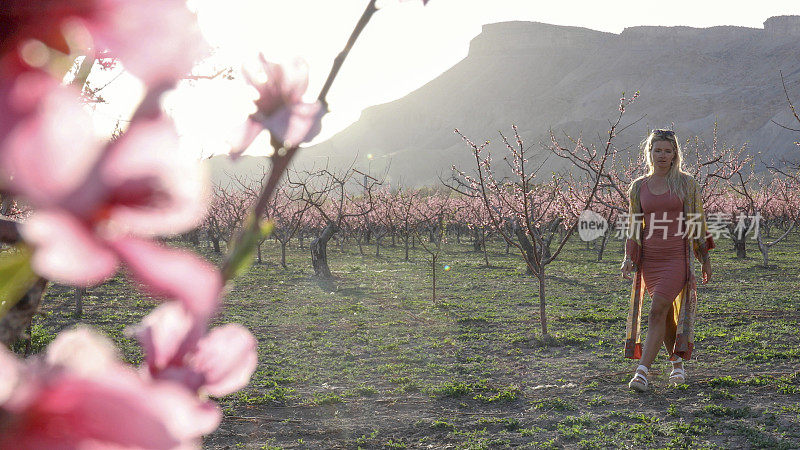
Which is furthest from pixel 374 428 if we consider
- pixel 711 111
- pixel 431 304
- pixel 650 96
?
pixel 650 96

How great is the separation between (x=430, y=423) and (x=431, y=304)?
5053 millimetres

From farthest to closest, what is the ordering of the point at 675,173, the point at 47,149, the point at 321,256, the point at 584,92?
the point at 584,92
the point at 321,256
the point at 675,173
the point at 47,149

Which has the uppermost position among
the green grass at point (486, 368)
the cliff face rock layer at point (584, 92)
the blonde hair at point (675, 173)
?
the cliff face rock layer at point (584, 92)

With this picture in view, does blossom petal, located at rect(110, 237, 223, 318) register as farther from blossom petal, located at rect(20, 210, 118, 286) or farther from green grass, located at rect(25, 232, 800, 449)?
green grass, located at rect(25, 232, 800, 449)

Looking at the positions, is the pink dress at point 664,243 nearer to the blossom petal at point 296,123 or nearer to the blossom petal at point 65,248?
the blossom petal at point 296,123

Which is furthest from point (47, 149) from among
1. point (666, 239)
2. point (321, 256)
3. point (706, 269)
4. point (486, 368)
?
point (321, 256)

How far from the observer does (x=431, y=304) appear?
9195 mm

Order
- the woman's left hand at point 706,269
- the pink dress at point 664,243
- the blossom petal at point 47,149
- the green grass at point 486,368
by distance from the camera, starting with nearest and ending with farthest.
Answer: the blossom petal at point 47,149, the green grass at point 486,368, the pink dress at point 664,243, the woman's left hand at point 706,269

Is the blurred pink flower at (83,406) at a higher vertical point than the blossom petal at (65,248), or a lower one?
lower

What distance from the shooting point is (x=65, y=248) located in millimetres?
145

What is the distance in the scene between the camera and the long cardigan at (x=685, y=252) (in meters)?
4.03

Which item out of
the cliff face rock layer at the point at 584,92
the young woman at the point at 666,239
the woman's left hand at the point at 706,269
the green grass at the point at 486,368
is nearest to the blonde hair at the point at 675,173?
the young woman at the point at 666,239

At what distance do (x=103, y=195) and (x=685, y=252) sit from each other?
14.6ft

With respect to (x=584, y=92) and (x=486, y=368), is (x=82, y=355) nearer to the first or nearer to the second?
(x=486, y=368)
